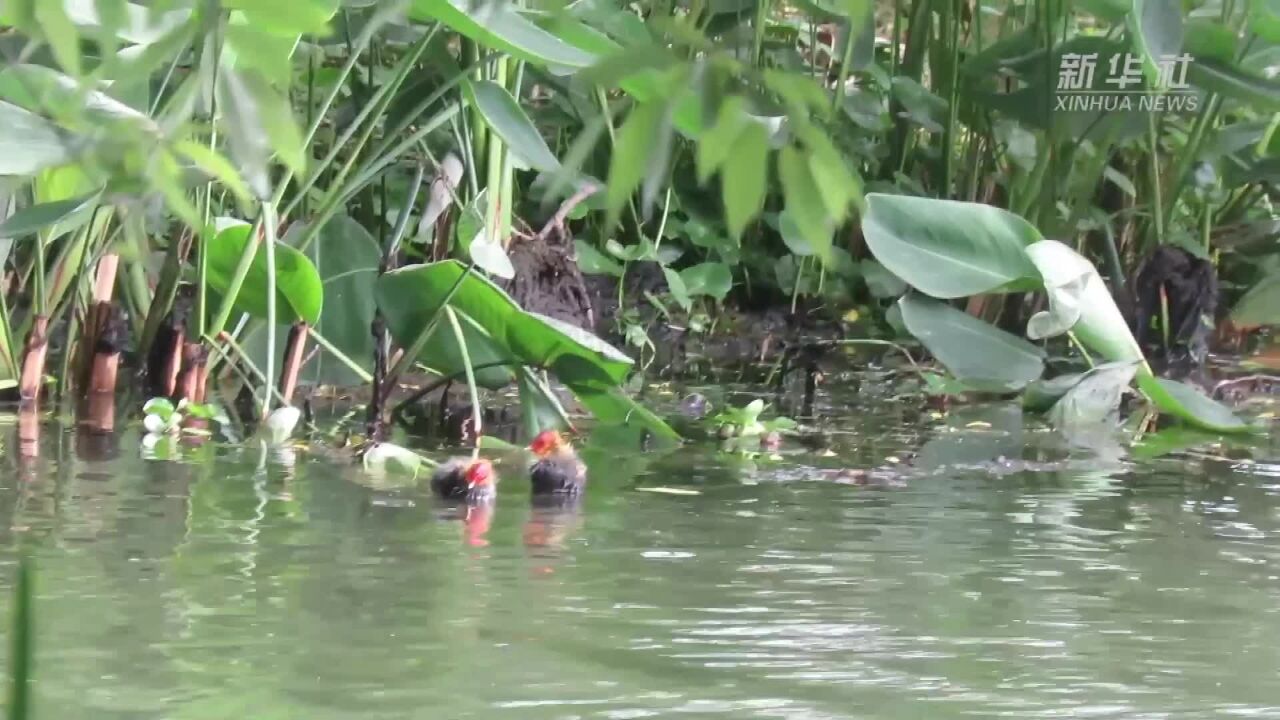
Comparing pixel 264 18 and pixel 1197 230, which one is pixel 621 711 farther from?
pixel 1197 230

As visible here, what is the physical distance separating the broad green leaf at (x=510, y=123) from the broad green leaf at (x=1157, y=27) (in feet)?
3.18

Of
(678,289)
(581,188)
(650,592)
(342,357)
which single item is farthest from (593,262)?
(650,592)

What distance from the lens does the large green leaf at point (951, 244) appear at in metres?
2.35

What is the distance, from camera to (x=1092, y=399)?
2.23m

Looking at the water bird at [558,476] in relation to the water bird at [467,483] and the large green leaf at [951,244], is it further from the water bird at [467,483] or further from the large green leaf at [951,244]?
the large green leaf at [951,244]

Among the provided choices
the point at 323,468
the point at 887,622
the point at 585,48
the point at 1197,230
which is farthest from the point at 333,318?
the point at 1197,230

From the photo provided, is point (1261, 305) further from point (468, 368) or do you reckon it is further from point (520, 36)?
point (520, 36)

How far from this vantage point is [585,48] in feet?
5.54

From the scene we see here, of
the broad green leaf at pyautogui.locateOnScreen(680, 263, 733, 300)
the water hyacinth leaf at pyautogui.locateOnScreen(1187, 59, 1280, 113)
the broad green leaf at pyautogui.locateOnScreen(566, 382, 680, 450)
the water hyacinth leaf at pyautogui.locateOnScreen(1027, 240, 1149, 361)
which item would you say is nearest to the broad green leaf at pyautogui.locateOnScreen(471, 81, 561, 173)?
the broad green leaf at pyautogui.locateOnScreen(566, 382, 680, 450)

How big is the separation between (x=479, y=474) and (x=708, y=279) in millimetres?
1754

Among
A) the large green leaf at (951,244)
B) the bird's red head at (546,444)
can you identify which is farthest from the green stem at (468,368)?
the large green leaf at (951,244)

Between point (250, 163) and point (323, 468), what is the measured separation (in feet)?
3.82

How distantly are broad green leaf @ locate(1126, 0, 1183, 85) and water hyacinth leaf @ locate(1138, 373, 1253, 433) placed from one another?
0.52 m

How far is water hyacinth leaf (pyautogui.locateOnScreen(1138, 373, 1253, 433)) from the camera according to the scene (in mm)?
2152
